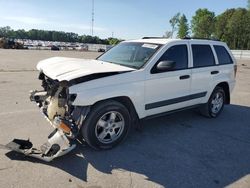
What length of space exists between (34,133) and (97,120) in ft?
4.87

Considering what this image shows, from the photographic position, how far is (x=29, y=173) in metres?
3.76

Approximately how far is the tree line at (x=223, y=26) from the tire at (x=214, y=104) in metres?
57.1

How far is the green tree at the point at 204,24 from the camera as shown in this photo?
75.2 m

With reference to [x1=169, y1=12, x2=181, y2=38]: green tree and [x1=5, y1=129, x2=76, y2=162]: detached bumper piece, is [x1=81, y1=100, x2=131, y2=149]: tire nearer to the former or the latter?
[x1=5, y1=129, x2=76, y2=162]: detached bumper piece

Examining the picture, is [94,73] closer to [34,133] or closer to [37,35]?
[34,133]

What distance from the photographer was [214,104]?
6840 millimetres

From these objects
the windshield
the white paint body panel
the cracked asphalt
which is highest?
the windshield

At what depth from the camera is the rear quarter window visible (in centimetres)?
673

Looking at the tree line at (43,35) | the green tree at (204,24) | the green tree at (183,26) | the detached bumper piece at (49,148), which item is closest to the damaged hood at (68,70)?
the detached bumper piece at (49,148)

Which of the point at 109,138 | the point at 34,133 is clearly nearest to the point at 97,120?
the point at 109,138

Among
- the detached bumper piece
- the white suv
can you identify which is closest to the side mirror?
the white suv

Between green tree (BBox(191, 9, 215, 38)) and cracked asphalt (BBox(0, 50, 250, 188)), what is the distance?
7288 centimetres

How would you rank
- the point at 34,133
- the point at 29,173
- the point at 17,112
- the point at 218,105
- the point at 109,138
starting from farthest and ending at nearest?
the point at 218,105 → the point at 17,112 → the point at 34,133 → the point at 109,138 → the point at 29,173

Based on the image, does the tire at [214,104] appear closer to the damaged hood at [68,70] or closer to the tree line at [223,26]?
the damaged hood at [68,70]
